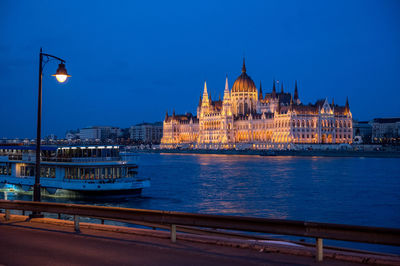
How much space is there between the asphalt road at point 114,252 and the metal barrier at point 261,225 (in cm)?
51

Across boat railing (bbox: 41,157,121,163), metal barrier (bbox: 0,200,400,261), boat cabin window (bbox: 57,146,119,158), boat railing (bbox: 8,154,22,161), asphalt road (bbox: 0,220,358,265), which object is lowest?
asphalt road (bbox: 0,220,358,265)

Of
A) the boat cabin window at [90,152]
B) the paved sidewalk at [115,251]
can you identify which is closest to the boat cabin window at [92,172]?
the boat cabin window at [90,152]

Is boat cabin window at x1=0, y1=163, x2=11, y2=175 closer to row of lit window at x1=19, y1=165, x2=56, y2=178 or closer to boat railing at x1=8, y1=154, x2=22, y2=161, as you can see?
boat railing at x1=8, y1=154, x2=22, y2=161

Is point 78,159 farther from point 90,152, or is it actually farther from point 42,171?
point 42,171

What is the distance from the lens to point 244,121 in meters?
200

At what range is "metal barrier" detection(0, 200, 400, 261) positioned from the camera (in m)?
8.38

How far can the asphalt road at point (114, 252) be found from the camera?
9.27m

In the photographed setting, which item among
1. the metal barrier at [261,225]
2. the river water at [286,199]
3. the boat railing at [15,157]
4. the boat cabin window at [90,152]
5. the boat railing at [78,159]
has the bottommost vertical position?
the river water at [286,199]

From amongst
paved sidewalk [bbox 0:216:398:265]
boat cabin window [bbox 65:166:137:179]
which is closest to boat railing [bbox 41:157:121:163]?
boat cabin window [bbox 65:166:137:179]

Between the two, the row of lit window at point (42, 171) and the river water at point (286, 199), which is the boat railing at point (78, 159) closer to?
the row of lit window at point (42, 171)

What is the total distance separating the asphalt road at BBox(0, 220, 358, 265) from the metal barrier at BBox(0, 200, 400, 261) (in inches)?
20.1

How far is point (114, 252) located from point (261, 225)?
125 inches

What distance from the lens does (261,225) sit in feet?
31.3

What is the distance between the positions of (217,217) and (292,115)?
16597cm
